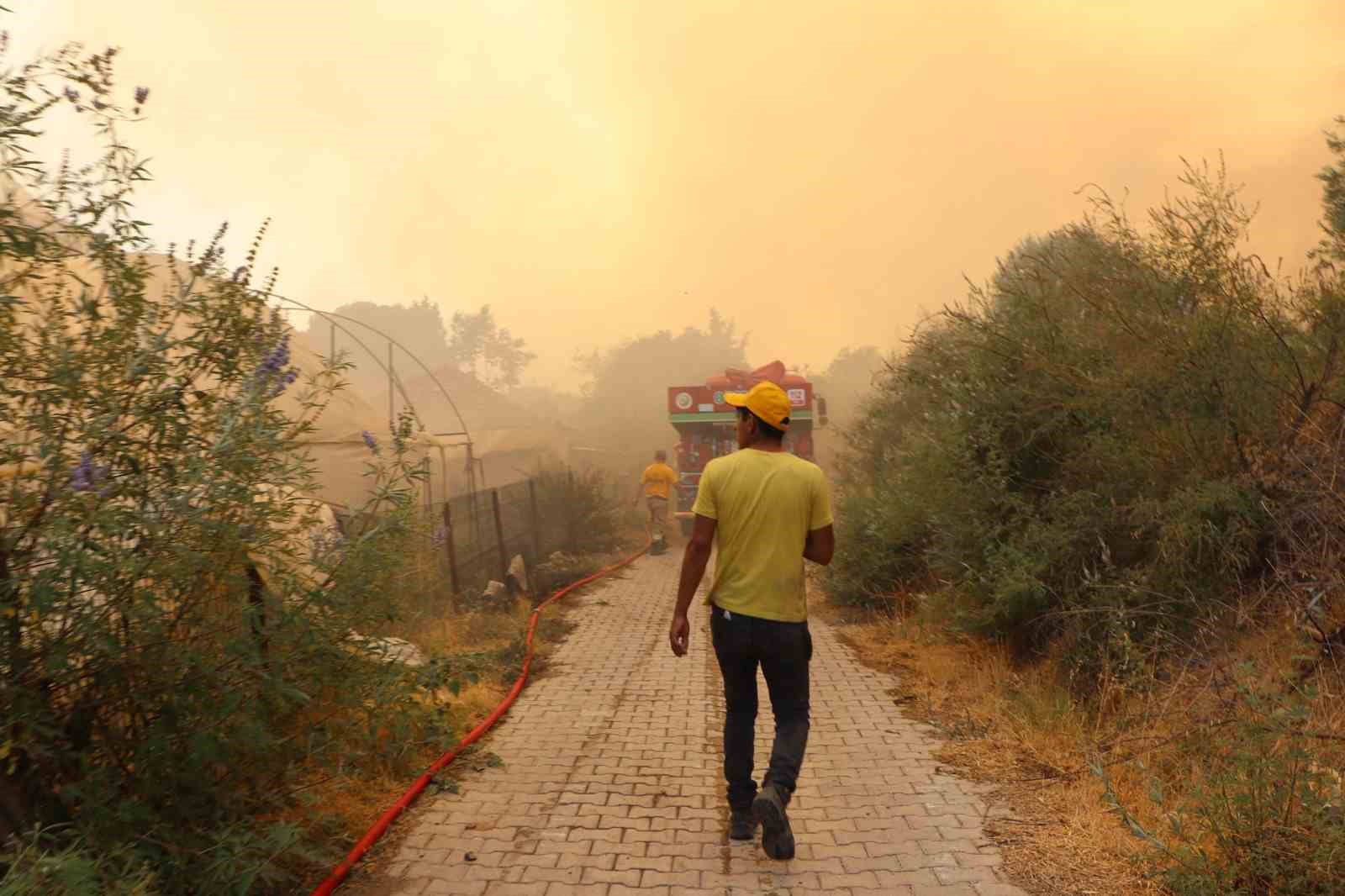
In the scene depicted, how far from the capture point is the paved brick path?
13.0 feet

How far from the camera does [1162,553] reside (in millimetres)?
6070

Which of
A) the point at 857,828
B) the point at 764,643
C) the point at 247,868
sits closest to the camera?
the point at 247,868

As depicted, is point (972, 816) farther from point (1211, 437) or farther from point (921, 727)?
point (1211, 437)

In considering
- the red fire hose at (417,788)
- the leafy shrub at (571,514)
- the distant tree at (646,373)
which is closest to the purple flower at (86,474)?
the red fire hose at (417,788)

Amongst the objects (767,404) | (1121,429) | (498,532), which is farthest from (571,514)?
(767,404)

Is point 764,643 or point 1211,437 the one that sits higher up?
point 1211,437

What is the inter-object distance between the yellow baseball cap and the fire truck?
14908mm

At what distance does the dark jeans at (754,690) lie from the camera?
4211mm

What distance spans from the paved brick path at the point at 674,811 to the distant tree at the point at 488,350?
70.7 metres

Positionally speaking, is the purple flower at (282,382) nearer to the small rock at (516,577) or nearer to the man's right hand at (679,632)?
the man's right hand at (679,632)

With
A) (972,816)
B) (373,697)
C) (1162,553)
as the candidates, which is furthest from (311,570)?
(1162,553)

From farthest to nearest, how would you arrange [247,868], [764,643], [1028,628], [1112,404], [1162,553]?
[1028,628] < [1112,404] < [1162,553] < [764,643] < [247,868]

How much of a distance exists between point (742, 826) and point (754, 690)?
62 cm

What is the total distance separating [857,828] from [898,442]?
971 cm
